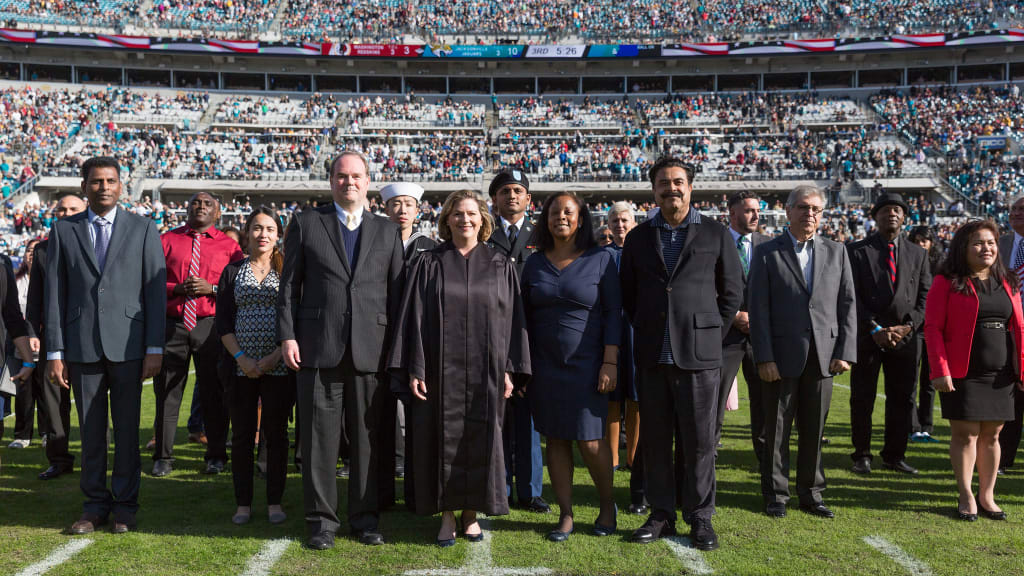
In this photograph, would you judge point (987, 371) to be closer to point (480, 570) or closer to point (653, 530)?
point (653, 530)

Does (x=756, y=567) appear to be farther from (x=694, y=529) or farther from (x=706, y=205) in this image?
(x=706, y=205)

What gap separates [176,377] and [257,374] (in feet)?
6.03

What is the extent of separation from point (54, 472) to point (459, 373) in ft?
12.7

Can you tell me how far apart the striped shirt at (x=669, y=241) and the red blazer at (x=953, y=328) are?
1872 mm

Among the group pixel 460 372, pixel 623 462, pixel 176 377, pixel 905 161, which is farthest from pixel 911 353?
pixel 905 161

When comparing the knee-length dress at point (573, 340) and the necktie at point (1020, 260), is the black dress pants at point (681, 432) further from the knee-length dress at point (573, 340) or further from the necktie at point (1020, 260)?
the necktie at point (1020, 260)

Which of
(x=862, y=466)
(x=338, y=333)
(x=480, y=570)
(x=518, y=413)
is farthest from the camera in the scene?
(x=862, y=466)


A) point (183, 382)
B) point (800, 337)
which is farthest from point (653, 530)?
point (183, 382)

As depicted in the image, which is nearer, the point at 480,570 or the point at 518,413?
the point at 480,570

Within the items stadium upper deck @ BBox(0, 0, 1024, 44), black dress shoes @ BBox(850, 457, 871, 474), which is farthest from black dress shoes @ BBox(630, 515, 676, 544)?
stadium upper deck @ BBox(0, 0, 1024, 44)

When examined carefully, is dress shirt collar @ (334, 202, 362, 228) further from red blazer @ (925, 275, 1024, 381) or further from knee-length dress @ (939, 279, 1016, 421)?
knee-length dress @ (939, 279, 1016, 421)

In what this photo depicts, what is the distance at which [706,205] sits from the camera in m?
35.3

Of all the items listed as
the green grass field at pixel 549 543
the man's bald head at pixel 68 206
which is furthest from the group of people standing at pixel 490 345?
the man's bald head at pixel 68 206

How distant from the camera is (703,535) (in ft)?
13.9
